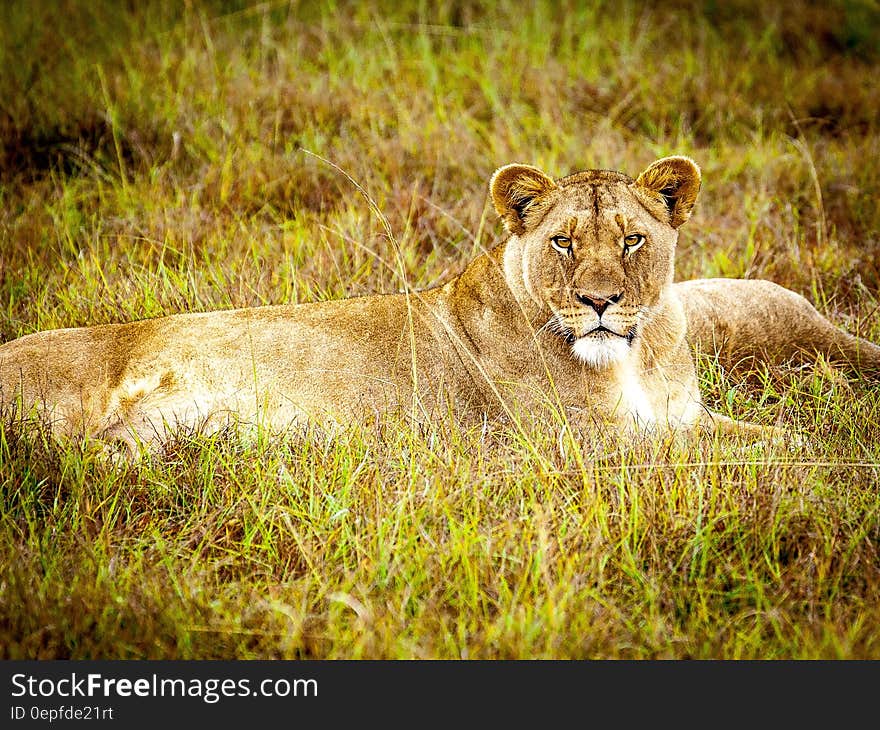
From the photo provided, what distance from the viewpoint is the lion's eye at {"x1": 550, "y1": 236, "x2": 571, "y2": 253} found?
132 inches

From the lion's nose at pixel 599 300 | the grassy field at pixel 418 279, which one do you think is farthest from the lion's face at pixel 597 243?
the grassy field at pixel 418 279

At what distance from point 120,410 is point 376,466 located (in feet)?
3.34

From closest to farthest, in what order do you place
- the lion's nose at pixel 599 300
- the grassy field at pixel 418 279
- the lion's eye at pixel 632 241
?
the grassy field at pixel 418 279, the lion's nose at pixel 599 300, the lion's eye at pixel 632 241

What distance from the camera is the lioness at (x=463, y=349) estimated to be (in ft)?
11.0

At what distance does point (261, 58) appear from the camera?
23.5 feet

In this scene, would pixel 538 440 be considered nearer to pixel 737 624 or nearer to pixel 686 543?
pixel 686 543

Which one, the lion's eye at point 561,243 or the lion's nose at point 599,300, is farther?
the lion's eye at point 561,243

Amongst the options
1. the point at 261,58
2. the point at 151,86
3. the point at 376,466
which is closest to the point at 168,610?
the point at 376,466

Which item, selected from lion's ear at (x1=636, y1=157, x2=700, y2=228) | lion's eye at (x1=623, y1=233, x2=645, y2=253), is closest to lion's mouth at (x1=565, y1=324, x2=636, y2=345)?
lion's eye at (x1=623, y1=233, x2=645, y2=253)

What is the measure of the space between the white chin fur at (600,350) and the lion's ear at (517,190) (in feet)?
1.48

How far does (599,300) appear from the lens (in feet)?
10.6

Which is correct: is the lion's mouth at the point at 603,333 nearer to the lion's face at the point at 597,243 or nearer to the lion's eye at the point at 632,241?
the lion's face at the point at 597,243

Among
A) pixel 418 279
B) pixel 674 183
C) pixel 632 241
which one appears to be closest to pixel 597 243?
pixel 632 241

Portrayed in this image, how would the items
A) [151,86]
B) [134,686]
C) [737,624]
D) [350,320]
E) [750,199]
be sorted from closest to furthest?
1. [134,686]
2. [737,624]
3. [350,320]
4. [750,199]
5. [151,86]
